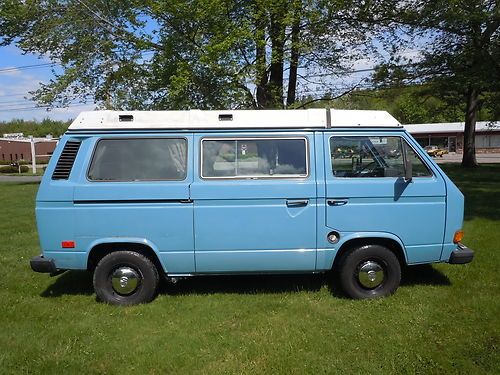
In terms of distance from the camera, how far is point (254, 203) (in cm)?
524

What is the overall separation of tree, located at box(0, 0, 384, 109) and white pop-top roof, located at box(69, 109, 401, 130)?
6.58 m

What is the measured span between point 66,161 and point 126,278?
1.50 metres

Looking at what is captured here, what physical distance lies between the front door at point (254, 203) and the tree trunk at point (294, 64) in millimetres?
8345

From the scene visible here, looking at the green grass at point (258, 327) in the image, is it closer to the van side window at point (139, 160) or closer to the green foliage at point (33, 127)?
the van side window at point (139, 160)

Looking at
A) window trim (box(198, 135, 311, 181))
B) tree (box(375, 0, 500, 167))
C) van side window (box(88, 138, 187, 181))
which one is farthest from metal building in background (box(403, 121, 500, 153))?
van side window (box(88, 138, 187, 181))

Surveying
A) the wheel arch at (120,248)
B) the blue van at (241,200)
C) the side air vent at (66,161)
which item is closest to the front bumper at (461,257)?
the blue van at (241,200)

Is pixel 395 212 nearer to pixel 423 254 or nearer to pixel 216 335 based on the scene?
pixel 423 254

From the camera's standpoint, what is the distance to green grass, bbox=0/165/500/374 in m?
4.02

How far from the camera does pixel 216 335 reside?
4.61 m

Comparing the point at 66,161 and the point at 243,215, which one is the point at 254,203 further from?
the point at 66,161

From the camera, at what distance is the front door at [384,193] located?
17.3 feet

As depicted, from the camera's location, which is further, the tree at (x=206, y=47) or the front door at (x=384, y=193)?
the tree at (x=206, y=47)

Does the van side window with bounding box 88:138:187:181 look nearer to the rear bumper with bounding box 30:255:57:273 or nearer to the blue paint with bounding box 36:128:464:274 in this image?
the blue paint with bounding box 36:128:464:274

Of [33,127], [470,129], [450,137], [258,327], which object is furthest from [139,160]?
[33,127]
